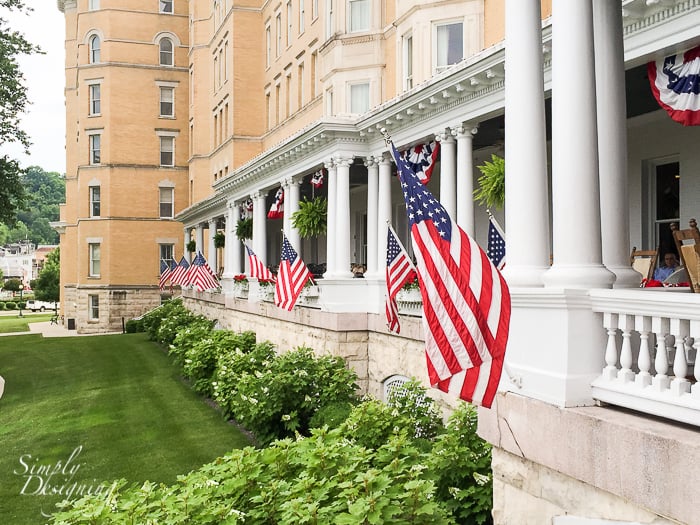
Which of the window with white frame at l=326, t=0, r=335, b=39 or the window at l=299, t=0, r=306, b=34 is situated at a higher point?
the window at l=299, t=0, r=306, b=34

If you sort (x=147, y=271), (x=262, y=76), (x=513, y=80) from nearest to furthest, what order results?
1. (x=513, y=80)
2. (x=262, y=76)
3. (x=147, y=271)

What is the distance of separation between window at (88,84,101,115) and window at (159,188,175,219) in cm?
755

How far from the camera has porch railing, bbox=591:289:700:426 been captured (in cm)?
522

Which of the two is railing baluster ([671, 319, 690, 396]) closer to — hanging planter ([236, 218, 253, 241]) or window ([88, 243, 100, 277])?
hanging planter ([236, 218, 253, 241])

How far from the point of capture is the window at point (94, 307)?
5072 cm

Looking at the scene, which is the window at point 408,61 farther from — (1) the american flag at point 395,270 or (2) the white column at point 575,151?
(2) the white column at point 575,151

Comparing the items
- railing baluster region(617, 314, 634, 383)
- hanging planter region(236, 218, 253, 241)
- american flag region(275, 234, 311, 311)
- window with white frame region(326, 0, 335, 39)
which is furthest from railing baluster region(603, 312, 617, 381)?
window with white frame region(326, 0, 335, 39)

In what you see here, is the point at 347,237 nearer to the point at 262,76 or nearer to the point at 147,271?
the point at 262,76

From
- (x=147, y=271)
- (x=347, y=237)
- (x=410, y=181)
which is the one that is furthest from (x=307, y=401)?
(x=147, y=271)

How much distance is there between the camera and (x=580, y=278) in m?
6.35

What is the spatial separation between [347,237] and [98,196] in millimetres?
37811

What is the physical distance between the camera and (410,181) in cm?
751

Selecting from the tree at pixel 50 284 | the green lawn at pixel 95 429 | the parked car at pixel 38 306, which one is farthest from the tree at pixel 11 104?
the parked car at pixel 38 306

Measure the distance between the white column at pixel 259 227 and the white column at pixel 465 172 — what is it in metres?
12.0
